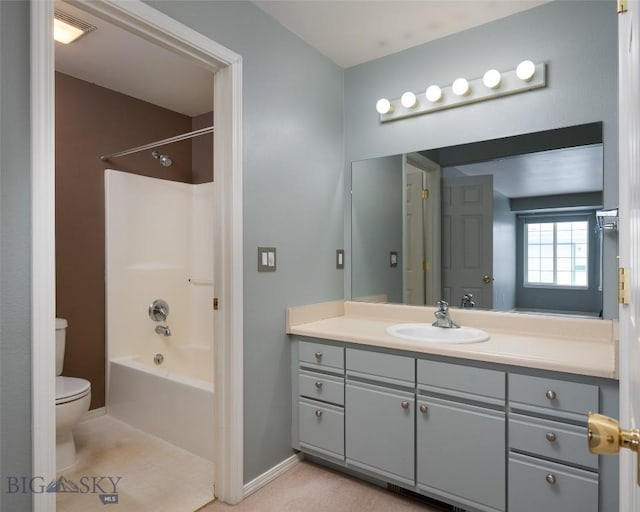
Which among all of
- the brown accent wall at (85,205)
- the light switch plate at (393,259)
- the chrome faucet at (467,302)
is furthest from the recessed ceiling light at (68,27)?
the chrome faucet at (467,302)

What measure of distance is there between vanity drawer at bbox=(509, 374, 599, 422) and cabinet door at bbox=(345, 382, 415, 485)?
17.4 inches

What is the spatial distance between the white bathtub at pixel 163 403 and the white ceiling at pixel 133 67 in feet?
6.16

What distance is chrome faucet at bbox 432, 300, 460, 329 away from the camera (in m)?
2.13

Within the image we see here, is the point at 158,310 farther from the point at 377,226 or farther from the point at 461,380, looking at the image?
the point at 461,380

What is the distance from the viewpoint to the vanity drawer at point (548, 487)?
144 cm

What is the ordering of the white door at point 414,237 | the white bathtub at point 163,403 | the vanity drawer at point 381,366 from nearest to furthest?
the vanity drawer at point 381,366 → the white bathtub at point 163,403 → the white door at point 414,237

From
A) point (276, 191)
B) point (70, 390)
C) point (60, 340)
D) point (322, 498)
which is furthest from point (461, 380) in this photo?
point (60, 340)

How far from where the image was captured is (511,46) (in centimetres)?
209

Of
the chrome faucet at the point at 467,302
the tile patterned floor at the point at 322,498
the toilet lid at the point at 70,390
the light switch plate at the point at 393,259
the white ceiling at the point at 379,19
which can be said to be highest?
the white ceiling at the point at 379,19

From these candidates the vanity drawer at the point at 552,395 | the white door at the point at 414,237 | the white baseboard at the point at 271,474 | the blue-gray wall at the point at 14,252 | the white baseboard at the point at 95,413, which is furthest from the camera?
the white baseboard at the point at 95,413

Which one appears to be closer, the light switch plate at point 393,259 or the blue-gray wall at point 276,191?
the blue-gray wall at point 276,191

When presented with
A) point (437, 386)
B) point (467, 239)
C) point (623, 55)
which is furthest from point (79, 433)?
point (623, 55)

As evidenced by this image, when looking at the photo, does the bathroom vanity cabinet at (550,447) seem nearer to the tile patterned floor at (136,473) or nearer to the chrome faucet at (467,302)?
the chrome faucet at (467,302)

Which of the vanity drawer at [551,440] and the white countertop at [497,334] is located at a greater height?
the white countertop at [497,334]
